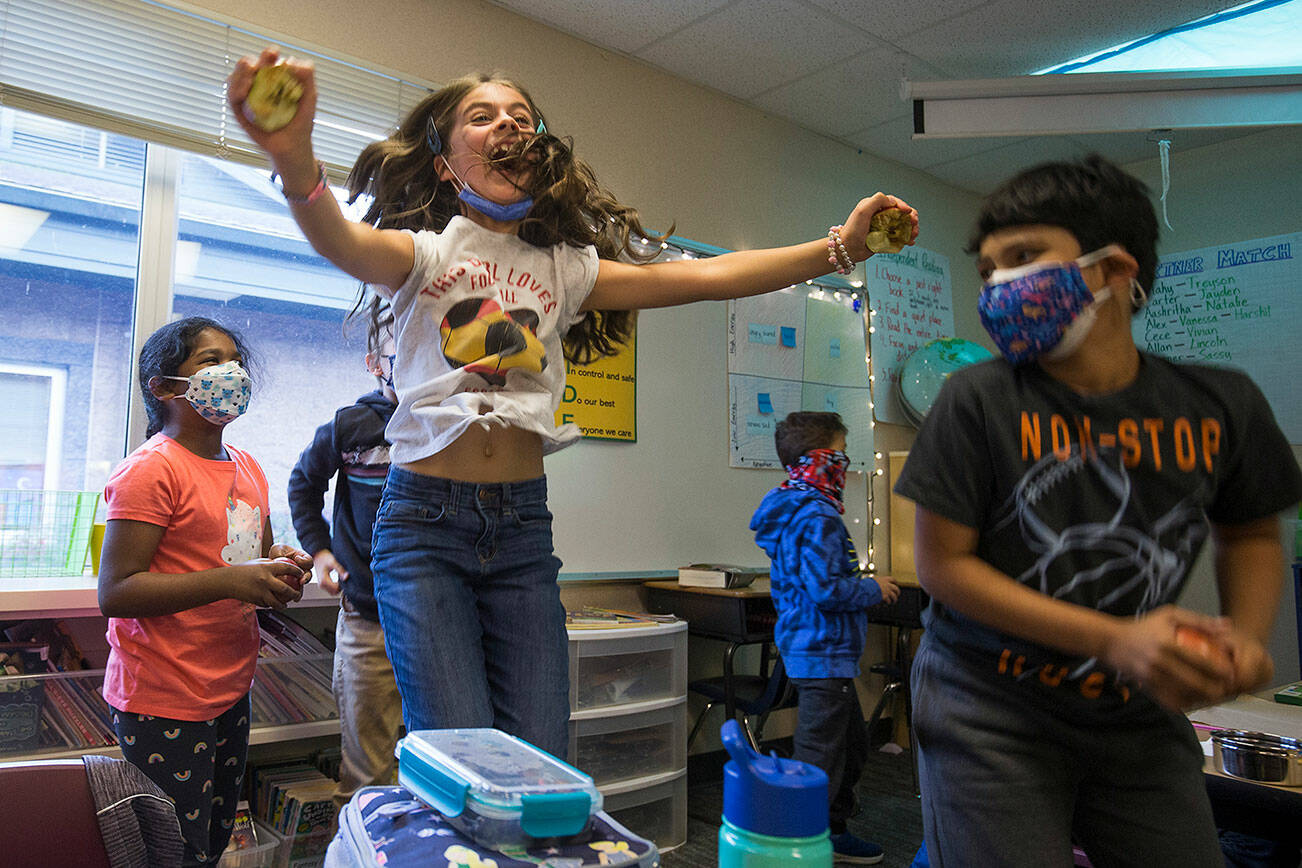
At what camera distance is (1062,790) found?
0.95 metres

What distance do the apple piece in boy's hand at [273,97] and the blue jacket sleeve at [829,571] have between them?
2239mm

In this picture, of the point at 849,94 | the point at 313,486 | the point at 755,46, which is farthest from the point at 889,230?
the point at 849,94

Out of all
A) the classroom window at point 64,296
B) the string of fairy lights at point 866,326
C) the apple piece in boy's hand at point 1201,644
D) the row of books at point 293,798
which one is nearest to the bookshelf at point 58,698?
the row of books at point 293,798

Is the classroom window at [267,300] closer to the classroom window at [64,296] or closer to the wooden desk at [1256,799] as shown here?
the classroom window at [64,296]

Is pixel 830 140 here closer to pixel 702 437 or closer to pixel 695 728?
pixel 702 437

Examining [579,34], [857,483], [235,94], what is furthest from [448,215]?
[857,483]

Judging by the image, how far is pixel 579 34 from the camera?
12.3 ft

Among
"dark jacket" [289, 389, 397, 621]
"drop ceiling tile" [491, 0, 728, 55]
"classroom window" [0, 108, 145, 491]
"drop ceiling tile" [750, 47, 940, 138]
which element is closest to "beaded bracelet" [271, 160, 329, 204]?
"dark jacket" [289, 389, 397, 621]

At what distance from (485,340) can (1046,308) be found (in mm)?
755

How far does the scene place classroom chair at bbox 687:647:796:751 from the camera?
11.0ft

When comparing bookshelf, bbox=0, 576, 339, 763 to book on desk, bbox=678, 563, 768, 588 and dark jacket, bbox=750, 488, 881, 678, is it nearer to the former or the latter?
dark jacket, bbox=750, 488, 881, 678

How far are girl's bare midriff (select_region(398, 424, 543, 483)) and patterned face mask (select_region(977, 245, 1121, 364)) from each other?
0.67 metres

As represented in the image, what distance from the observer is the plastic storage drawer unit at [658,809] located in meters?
3.03

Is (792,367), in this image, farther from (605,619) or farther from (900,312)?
(605,619)
